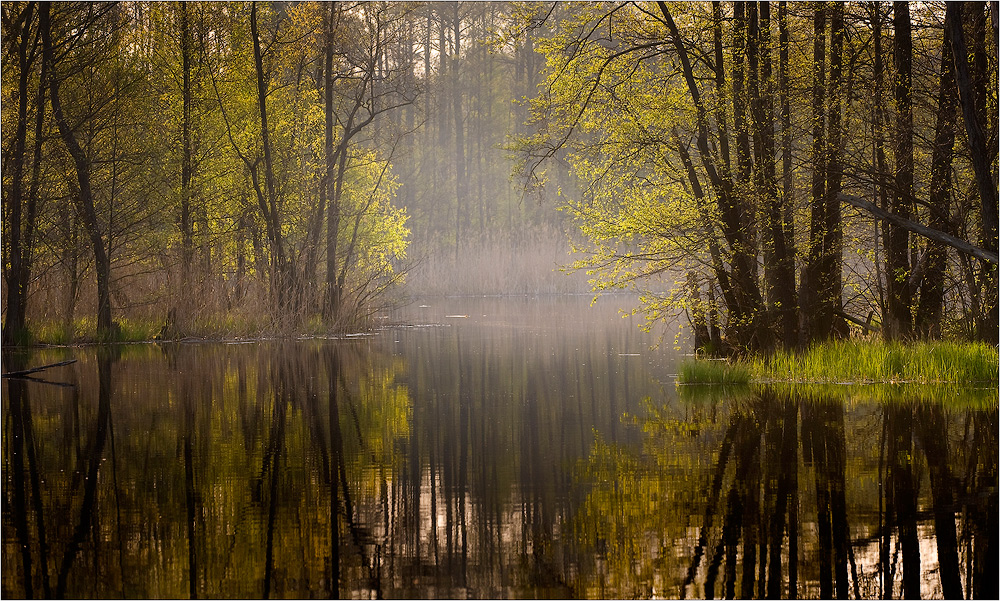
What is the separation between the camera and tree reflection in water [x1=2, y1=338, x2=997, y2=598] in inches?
196

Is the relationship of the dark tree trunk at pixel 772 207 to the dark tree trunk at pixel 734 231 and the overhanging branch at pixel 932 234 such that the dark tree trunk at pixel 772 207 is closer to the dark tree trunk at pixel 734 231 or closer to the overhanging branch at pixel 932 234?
the dark tree trunk at pixel 734 231

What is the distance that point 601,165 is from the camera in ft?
51.1

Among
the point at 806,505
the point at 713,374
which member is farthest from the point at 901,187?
the point at 806,505

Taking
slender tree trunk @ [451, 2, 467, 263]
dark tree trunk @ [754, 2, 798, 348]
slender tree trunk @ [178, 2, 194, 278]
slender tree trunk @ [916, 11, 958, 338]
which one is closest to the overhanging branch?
slender tree trunk @ [916, 11, 958, 338]

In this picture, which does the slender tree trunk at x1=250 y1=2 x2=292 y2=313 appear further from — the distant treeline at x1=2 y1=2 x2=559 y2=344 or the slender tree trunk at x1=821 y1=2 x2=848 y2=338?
the slender tree trunk at x1=821 y1=2 x2=848 y2=338

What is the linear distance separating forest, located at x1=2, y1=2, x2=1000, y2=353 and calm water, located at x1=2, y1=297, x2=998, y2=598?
231 cm

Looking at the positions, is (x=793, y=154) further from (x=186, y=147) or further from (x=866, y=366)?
(x=186, y=147)

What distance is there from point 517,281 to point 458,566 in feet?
109

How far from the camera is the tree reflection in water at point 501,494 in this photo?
4.97 m

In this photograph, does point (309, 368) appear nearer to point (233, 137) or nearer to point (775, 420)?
point (775, 420)

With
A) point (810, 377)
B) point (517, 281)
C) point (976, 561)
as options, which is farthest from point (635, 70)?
point (517, 281)

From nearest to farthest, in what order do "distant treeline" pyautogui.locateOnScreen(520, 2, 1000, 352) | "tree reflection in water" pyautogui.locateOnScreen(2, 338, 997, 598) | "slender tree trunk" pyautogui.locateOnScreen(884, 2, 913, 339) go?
"tree reflection in water" pyautogui.locateOnScreen(2, 338, 997, 598) → "slender tree trunk" pyautogui.locateOnScreen(884, 2, 913, 339) → "distant treeline" pyautogui.locateOnScreen(520, 2, 1000, 352)

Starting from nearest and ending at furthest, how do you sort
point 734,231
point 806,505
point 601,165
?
point 806,505
point 734,231
point 601,165

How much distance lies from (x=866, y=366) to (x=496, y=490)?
6.88m
